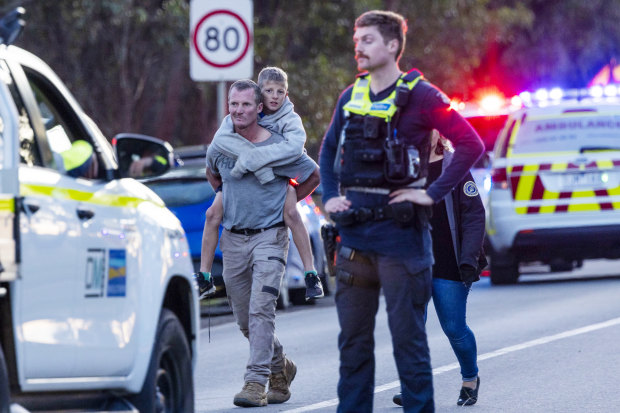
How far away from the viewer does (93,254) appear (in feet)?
17.6

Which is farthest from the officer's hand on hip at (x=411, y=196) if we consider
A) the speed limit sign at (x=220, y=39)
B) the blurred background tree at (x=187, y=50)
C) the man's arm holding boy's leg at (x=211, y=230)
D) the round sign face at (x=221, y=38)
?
the blurred background tree at (x=187, y=50)

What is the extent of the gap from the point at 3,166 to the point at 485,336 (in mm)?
7447

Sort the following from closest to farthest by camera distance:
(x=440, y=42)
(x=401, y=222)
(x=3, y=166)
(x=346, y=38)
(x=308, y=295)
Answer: (x=3, y=166) < (x=401, y=222) < (x=308, y=295) < (x=346, y=38) < (x=440, y=42)

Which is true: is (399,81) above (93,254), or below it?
above

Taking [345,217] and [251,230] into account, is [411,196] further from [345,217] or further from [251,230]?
[251,230]

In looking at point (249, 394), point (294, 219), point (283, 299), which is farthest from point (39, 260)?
point (283, 299)

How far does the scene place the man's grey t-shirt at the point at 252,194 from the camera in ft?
27.5

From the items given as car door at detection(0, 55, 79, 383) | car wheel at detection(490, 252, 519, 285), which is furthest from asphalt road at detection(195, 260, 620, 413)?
car door at detection(0, 55, 79, 383)

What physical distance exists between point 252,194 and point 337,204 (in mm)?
→ 2466

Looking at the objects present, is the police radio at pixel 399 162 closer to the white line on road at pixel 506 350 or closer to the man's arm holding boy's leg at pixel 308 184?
the white line on road at pixel 506 350

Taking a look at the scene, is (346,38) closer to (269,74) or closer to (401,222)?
(269,74)

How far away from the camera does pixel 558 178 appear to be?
16.3m

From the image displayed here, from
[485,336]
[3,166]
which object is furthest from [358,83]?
[485,336]

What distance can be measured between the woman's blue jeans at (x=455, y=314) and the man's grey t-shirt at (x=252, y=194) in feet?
3.23
